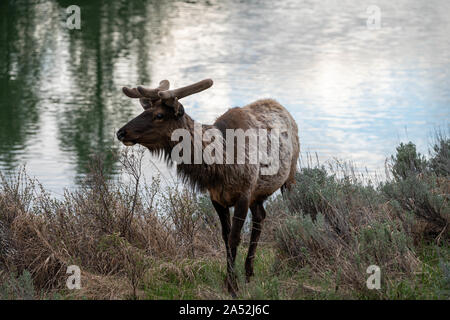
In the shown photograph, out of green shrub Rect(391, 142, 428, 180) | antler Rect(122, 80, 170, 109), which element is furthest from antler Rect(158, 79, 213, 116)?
green shrub Rect(391, 142, 428, 180)

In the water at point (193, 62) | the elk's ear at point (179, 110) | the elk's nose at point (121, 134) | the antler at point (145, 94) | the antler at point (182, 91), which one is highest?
the antler at point (182, 91)

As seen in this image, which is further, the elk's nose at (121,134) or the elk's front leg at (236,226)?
the elk's front leg at (236,226)

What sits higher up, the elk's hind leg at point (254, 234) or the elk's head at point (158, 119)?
the elk's head at point (158, 119)

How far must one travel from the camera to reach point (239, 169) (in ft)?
22.0

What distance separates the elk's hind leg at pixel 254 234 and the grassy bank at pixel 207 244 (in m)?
0.15

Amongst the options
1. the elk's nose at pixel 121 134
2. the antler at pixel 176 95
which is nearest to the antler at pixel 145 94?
the antler at pixel 176 95

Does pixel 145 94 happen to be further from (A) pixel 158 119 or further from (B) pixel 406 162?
(B) pixel 406 162

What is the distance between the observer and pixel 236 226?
22.1 feet

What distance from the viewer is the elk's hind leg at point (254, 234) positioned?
723 centimetres

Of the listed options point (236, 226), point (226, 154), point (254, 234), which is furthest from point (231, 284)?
point (226, 154)

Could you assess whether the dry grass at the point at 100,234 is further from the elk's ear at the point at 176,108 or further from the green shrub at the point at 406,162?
the green shrub at the point at 406,162
